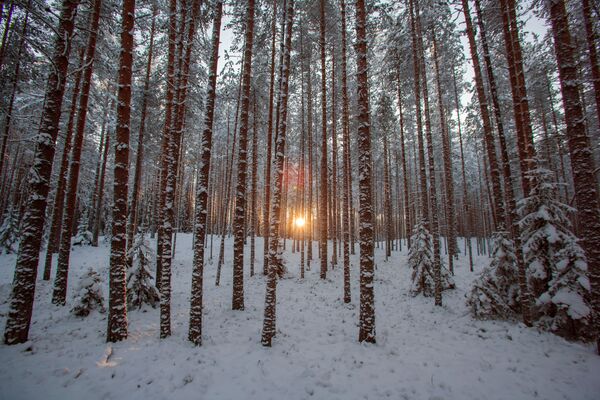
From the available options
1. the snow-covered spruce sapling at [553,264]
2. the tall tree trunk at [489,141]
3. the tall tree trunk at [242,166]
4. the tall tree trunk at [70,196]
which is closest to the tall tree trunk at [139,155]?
the tall tree trunk at [70,196]

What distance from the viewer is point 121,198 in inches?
278

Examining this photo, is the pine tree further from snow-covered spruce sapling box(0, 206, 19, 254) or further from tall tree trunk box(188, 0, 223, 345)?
snow-covered spruce sapling box(0, 206, 19, 254)

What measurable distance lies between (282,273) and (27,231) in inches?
482

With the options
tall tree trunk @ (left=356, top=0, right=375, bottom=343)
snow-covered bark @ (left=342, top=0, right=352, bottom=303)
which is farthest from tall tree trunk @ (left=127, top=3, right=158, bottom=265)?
tall tree trunk @ (left=356, top=0, right=375, bottom=343)

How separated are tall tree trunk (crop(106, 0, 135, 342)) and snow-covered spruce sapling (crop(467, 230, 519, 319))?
11.8m

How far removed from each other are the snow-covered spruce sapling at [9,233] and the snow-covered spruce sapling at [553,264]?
32636 millimetres

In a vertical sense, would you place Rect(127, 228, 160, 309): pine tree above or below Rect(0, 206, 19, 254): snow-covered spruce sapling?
below

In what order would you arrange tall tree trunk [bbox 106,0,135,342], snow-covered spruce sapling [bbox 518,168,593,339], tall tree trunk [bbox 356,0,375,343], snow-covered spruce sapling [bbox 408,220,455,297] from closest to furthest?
1. tall tree trunk [bbox 106,0,135,342]
2. snow-covered spruce sapling [bbox 518,168,593,339]
3. tall tree trunk [bbox 356,0,375,343]
4. snow-covered spruce sapling [bbox 408,220,455,297]

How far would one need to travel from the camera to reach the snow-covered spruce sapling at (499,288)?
30.3 ft

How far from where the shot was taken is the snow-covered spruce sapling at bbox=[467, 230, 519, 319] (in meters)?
9.23

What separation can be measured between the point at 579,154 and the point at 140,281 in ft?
48.1

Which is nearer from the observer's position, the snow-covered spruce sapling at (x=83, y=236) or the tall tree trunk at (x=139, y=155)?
the tall tree trunk at (x=139, y=155)

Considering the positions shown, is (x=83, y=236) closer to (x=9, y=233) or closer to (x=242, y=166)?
(x=9, y=233)

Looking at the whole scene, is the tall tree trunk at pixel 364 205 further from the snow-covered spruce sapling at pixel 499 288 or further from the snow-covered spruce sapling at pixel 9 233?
the snow-covered spruce sapling at pixel 9 233
